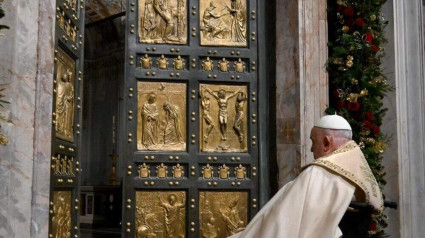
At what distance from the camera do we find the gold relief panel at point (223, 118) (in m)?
7.25

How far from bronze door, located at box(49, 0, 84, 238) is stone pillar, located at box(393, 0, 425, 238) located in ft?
11.9

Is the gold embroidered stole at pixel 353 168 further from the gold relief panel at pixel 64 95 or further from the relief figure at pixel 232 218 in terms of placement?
the relief figure at pixel 232 218

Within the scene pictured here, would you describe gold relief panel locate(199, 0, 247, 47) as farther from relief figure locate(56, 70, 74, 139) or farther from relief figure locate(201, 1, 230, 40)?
relief figure locate(56, 70, 74, 139)

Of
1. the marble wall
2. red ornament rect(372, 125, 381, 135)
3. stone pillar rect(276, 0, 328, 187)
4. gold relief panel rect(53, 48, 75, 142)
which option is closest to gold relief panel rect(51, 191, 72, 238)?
gold relief panel rect(53, 48, 75, 142)

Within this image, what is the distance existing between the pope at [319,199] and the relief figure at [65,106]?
2.43m

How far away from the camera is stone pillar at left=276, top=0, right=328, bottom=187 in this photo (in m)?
7.03

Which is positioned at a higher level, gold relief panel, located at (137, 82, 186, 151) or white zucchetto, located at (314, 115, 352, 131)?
gold relief panel, located at (137, 82, 186, 151)

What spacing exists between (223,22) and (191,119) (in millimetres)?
1207

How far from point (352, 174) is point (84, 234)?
319 inches

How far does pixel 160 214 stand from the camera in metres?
7.04

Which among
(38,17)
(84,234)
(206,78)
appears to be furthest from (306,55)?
(84,234)

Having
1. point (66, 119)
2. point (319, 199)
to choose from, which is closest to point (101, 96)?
point (66, 119)

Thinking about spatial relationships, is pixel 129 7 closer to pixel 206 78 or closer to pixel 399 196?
pixel 206 78

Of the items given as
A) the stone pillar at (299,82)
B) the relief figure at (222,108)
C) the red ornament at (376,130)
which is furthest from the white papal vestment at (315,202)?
Result: the relief figure at (222,108)
